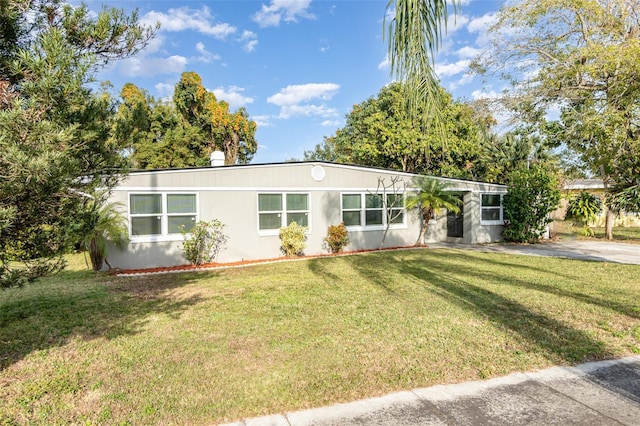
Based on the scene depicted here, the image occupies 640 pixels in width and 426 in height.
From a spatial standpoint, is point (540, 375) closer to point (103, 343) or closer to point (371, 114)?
point (103, 343)

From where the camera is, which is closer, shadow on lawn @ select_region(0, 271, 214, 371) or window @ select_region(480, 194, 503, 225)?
shadow on lawn @ select_region(0, 271, 214, 371)

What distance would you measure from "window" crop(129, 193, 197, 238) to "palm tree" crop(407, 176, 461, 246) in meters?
7.67

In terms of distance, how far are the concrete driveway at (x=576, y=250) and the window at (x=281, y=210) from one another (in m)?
6.18

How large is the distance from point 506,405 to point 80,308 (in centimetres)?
631

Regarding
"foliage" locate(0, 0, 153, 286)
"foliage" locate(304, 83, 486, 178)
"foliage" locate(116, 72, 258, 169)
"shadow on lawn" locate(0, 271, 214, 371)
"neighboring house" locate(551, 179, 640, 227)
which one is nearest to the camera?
"foliage" locate(0, 0, 153, 286)

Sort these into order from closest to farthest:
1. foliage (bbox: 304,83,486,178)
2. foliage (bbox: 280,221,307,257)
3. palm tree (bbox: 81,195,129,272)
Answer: palm tree (bbox: 81,195,129,272) → foliage (bbox: 280,221,307,257) → foliage (bbox: 304,83,486,178)

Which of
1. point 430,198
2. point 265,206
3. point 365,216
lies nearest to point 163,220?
point 265,206

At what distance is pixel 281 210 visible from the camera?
1216 centimetres

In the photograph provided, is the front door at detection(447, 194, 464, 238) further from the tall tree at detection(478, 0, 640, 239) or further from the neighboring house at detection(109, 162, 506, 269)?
the tall tree at detection(478, 0, 640, 239)

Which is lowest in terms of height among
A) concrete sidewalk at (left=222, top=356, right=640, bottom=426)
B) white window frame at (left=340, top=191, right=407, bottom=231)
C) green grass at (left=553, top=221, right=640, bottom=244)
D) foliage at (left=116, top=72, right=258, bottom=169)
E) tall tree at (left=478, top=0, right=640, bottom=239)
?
concrete sidewalk at (left=222, top=356, right=640, bottom=426)

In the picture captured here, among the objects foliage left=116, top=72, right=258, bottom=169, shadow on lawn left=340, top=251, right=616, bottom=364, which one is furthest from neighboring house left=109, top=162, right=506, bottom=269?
foliage left=116, top=72, right=258, bottom=169

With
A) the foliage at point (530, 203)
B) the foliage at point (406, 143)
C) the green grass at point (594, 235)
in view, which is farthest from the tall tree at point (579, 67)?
the foliage at point (406, 143)

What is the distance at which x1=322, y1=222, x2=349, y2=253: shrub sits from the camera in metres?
12.7

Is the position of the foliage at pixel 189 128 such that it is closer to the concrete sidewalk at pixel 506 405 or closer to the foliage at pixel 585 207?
the foliage at pixel 585 207
